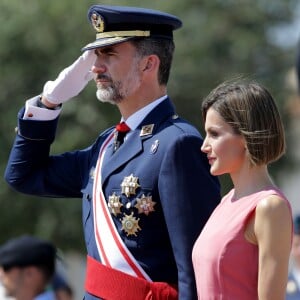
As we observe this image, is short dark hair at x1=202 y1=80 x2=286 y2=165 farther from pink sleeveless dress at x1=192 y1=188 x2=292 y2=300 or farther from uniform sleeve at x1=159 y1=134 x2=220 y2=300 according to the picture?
uniform sleeve at x1=159 y1=134 x2=220 y2=300

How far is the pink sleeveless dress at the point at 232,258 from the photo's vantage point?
371cm

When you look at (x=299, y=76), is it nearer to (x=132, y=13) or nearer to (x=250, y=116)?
(x=250, y=116)

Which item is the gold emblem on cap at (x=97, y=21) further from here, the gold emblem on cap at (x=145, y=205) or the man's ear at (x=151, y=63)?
the gold emblem on cap at (x=145, y=205)

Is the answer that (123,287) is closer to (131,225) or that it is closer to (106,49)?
(131,225)

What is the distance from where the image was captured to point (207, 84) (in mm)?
13617

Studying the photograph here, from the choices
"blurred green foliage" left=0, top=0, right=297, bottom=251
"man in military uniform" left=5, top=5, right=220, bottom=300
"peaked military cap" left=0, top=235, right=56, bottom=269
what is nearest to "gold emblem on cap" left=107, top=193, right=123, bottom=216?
"man in military uniform" left=5, top=5, right=220, bottom=300

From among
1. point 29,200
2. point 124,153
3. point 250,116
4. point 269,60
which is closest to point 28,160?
point 124,153

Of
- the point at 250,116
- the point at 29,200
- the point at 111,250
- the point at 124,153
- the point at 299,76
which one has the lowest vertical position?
the point at 29,200

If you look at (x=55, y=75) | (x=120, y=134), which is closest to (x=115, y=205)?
(x=120, y=134)

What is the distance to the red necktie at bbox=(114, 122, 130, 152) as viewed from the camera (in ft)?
14.8

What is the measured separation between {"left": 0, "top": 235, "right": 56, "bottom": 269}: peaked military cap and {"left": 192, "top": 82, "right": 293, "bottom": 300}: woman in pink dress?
2566mm

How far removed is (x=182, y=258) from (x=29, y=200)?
805 cm

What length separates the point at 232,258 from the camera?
371cm

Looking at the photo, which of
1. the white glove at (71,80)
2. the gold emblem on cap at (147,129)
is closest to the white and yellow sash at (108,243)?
the gold emblem on cap at (147,129)
